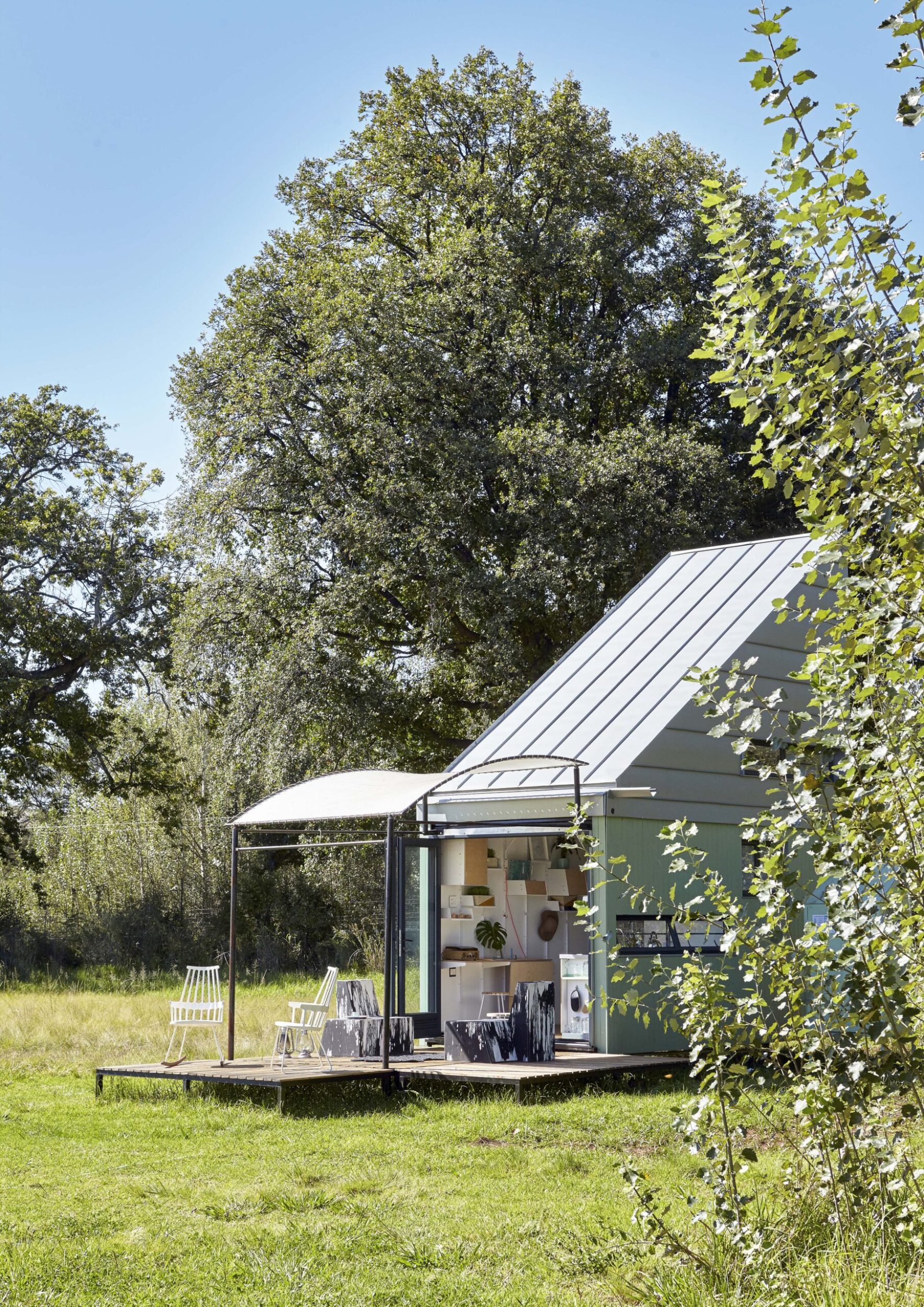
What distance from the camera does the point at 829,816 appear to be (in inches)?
159

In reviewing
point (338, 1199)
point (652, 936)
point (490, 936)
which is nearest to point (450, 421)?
point (490, 936)

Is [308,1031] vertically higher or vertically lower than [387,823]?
lower

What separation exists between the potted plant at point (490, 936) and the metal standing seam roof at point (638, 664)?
149cm

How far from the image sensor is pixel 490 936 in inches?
534

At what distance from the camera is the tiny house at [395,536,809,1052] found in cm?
1181

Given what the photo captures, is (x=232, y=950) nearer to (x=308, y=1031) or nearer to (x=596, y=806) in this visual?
(x=308, y=1031)

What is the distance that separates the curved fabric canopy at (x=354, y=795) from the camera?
10.5 m

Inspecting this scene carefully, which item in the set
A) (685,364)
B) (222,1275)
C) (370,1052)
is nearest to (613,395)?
(685,364)

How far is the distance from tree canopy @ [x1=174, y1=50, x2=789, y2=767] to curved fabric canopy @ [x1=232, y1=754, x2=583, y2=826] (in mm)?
8912

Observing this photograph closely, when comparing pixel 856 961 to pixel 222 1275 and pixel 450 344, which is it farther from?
pixel 450 344

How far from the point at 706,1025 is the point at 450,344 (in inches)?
753

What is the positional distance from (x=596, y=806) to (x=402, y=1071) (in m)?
2.78

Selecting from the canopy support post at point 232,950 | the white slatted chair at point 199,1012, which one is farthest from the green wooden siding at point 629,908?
the white slatted chair at point 199,1012

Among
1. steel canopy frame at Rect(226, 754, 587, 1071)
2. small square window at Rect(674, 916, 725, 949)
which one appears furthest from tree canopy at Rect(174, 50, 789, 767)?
steel canopy frame at Rect(226, 754, 587, 1071)
